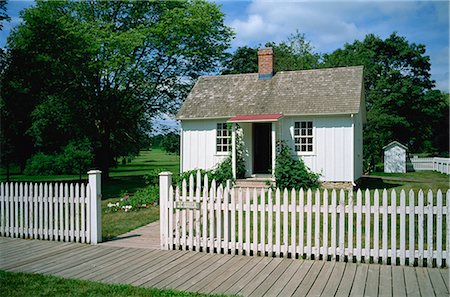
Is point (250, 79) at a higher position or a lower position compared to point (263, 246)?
higher

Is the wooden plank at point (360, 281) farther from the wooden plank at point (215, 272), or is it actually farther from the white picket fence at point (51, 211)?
the white picket fence at point (51, 211)

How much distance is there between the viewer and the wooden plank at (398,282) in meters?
4.68

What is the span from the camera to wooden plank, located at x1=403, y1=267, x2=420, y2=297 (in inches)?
183

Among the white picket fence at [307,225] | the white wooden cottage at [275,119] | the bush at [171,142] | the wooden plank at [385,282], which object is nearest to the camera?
the wooden plank at [385,282]

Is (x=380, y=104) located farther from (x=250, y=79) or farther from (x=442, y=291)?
(x=442, y=291)

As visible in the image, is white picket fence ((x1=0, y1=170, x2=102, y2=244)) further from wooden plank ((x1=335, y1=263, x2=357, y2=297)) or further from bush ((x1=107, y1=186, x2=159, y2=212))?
wooden plank ((x1=335, y1=263, x2=357, y2=297))

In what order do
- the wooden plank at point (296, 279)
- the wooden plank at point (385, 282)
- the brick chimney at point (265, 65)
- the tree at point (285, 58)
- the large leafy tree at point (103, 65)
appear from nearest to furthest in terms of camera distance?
the wooden plank at point (385, 282) → the wooden plank at point (296, 279) → the brick chimney at point (265, 65) → the large leafy tree at point (103, 65) → the tree at point (285, 58)

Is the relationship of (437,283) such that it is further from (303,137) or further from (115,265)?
(303,137)

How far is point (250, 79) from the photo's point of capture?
19.2 m

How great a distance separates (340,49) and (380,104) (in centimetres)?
1014

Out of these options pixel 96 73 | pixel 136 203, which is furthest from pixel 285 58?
pixel 136 203

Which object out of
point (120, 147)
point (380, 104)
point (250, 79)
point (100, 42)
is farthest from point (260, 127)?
point (380, 104)

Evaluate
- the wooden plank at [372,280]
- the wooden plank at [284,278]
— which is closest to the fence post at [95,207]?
the wooden plank at [284,278]

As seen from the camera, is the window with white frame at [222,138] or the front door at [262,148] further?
the front door at [262,148]
